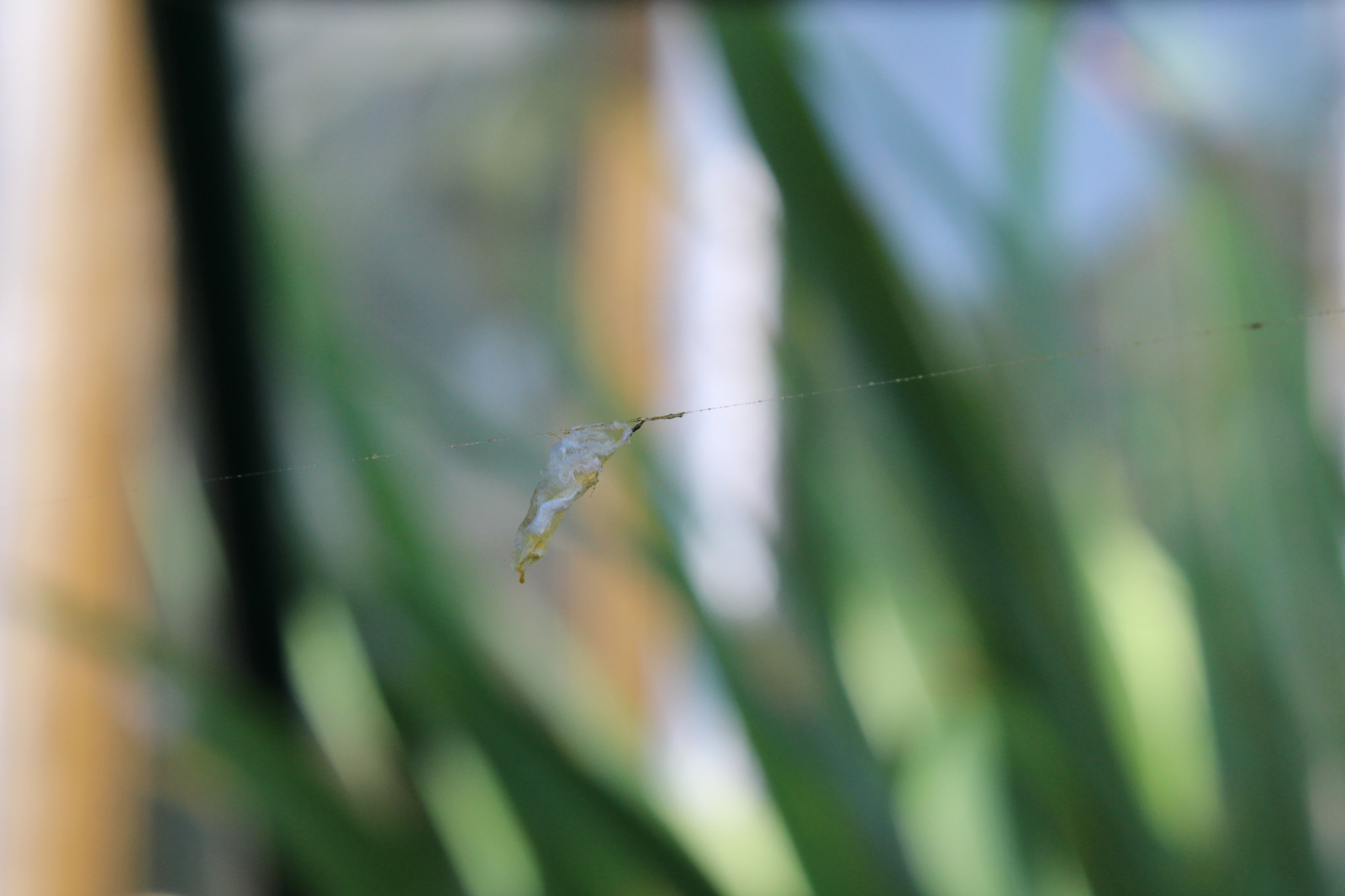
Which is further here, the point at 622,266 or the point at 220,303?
the point at 622,266

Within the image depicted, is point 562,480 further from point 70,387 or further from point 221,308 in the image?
point 70,387

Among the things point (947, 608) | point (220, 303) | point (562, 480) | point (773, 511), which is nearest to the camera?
point (562, 480)

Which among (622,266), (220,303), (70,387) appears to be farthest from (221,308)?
(622,266)

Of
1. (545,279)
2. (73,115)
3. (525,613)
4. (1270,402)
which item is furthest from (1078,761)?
(73,115)

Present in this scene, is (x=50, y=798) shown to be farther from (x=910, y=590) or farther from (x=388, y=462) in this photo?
(x=910, y=590)

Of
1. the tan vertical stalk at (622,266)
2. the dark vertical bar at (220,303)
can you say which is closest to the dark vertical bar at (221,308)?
the dark vertical bar at (220,303)

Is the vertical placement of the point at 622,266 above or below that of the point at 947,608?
above
